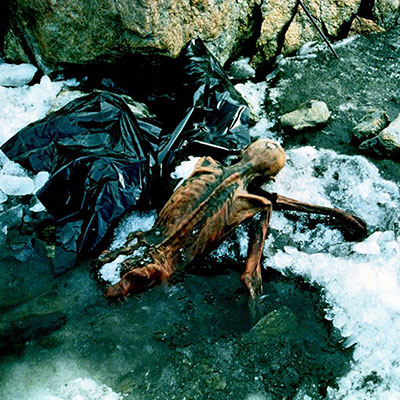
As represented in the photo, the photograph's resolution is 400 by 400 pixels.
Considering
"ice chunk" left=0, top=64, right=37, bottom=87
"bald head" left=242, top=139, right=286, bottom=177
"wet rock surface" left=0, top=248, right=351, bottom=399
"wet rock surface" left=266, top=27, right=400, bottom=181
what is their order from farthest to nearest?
"ice chunk" left=0, top=64, right=37, bottom=87
"wet rock surface" left=266, top=27, right=400, bottom=181
"bald head" left=242, top=139, right=286, bottom=177
"wet rock surface" left=0, top=248, right=351, bottom=399

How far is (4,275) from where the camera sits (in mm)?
2844

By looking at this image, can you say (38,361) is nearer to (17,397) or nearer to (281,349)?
(17,397)

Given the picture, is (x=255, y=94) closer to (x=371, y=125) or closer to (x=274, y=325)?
(x=371, y=125)

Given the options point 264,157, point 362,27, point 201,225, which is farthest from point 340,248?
point 362,27

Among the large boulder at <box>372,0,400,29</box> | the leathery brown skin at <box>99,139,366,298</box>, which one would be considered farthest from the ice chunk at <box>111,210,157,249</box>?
the large boulder at <box>372,0,400,29</box>

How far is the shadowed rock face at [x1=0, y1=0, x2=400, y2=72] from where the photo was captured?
12.5ft

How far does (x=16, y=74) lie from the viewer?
167 inches

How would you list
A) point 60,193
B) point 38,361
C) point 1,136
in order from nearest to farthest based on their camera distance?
point 38,361
point 60,193
point 1,136

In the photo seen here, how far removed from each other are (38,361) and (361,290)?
1963mm

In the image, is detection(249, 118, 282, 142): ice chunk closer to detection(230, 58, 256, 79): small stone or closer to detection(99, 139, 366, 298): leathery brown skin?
detection(230, 58, 256, 79): small stone

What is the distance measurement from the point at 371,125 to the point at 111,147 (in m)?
2.25

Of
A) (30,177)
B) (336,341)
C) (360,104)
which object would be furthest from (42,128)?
(360,104)

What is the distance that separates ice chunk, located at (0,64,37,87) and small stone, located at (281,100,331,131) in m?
2.42

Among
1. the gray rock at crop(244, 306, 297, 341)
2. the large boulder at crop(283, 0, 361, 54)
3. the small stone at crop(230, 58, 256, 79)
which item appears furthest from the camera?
the large boulder at crop(283, 0, 361, 54)
